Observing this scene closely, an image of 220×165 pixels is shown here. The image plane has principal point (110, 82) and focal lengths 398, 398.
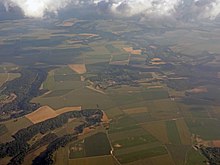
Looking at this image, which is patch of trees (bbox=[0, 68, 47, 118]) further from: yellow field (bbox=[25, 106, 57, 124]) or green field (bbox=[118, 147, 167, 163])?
green field (bbox=[118, 147, 167, 163])

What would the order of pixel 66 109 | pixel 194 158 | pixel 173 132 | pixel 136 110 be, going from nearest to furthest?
pixel 194 158, pixel 173 132, pixel 136 110, pixel 66 109

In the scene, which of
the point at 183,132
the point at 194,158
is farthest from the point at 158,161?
the point at 183,132

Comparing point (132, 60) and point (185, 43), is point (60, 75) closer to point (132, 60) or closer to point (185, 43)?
point (132, 60)

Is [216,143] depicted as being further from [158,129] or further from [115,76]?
[115,76]

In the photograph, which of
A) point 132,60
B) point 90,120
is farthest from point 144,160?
point 132,60

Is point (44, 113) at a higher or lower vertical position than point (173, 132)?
lower

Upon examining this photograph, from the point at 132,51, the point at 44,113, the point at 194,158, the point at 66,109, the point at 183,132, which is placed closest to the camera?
the point at 194,158

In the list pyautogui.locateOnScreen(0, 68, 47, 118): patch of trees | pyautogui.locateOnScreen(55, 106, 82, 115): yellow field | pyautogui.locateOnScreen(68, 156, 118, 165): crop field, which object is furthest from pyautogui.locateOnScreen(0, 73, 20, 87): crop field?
pyautogui.locateOnScreen(68, 156, 118, 165): crop field

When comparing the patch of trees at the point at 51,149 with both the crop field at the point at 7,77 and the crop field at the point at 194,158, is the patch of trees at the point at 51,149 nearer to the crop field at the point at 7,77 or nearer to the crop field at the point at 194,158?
the crop field at the point at 194,158
